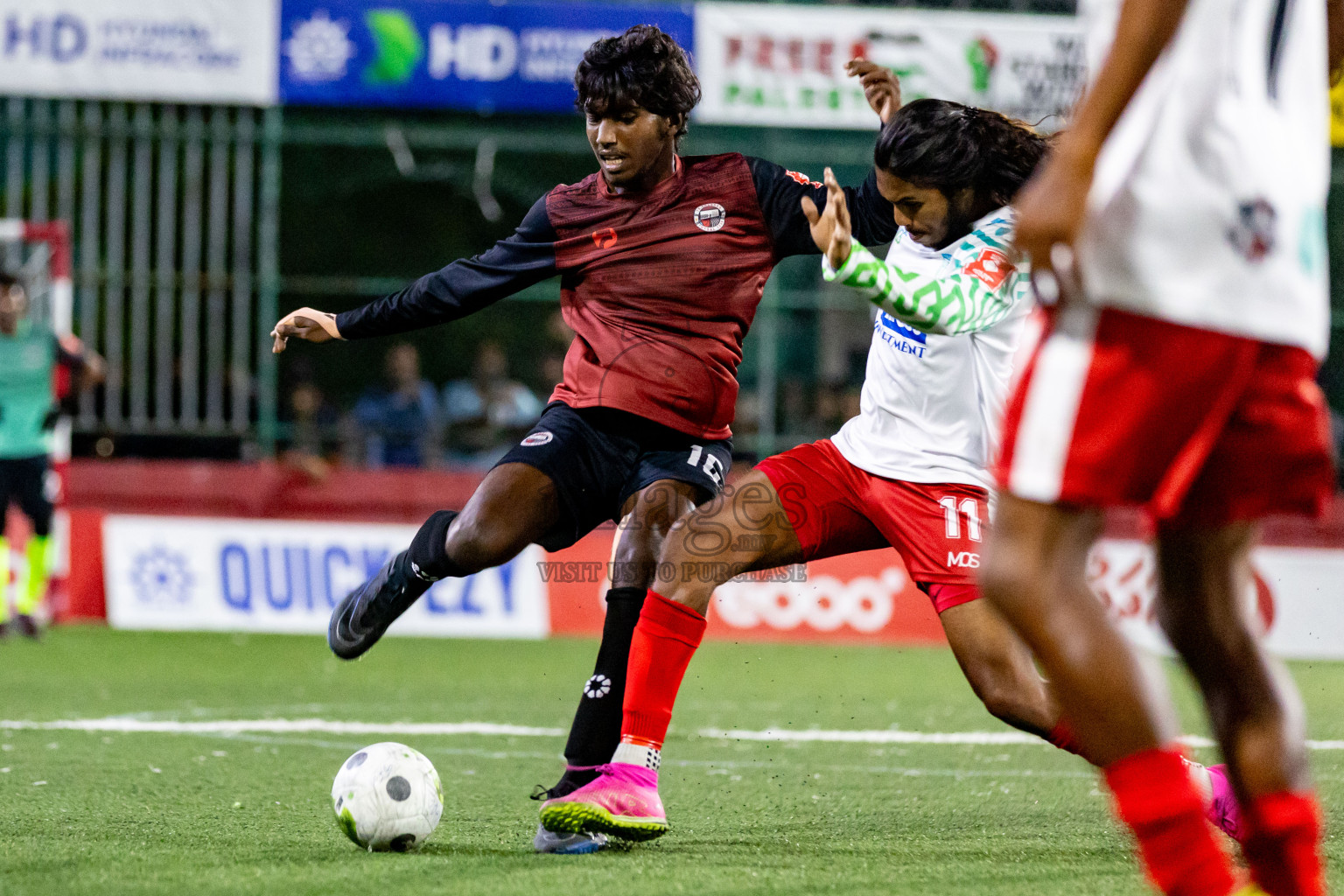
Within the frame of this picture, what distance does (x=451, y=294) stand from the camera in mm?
4793

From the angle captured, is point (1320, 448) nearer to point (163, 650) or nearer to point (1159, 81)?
point (1159, 81)

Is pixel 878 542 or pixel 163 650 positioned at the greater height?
pixel 878 542

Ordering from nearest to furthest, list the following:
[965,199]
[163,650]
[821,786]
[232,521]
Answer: [965,199], [821,786], [163,650], [232,521]

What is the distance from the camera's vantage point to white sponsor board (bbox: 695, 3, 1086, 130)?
14664mm

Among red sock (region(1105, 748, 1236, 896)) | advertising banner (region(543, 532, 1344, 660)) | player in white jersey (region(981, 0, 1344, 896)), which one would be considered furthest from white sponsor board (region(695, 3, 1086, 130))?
red sock (region(1105, 748, 1236, 896))

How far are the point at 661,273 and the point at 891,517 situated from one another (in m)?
0.94

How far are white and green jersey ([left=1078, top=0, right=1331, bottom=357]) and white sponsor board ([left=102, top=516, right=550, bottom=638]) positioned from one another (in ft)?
31.5

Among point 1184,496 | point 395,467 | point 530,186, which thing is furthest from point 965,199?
point 530,186

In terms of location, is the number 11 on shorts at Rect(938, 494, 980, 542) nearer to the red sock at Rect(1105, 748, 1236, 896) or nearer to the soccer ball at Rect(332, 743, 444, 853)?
the soccer ball at Rect(332, 743, 444, 853)

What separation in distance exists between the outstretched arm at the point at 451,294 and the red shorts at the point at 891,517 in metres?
0.88

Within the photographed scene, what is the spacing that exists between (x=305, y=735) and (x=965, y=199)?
355cm

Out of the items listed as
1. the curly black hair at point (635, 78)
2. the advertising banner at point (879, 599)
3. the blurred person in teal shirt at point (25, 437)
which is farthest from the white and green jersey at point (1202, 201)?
the blurred person in teal shirt at point (25, 437)

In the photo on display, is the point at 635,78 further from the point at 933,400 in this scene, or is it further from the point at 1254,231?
the point at 1254,231

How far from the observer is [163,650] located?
35.1 feet
